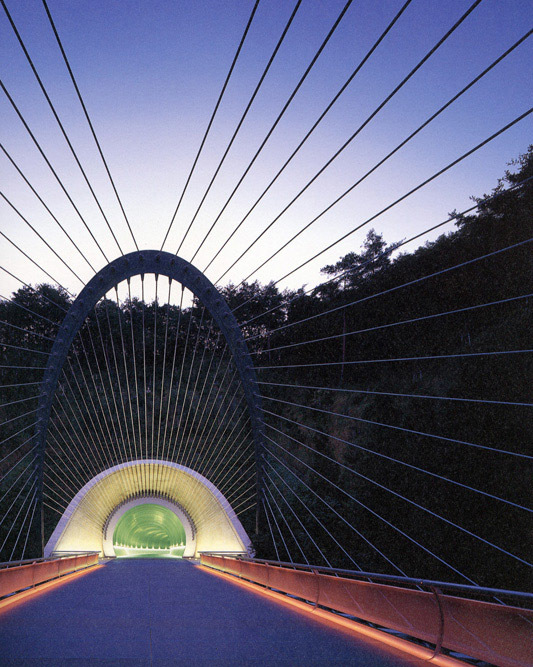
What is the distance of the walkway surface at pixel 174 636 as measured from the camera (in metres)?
3.16

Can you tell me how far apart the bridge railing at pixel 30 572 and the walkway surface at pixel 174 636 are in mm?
456

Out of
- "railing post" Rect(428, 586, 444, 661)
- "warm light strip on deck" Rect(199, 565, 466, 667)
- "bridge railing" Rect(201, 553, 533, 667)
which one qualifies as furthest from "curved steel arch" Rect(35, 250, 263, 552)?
"railing post" Rect(428, 586, 444, 661)

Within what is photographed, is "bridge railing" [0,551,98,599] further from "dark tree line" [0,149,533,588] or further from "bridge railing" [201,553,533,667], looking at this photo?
"dark tree line" [0,149,533,588]

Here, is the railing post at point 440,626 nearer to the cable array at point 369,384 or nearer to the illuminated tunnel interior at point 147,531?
the cable array at point 369,384

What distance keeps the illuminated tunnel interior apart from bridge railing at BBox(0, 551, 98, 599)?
81.4 ft

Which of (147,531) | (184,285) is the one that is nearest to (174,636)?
(184,285)

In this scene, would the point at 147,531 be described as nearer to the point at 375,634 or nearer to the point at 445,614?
the point at 375,634

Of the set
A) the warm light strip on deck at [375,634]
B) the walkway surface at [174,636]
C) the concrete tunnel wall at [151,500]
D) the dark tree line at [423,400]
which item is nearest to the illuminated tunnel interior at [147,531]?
the concrete tunnel wall at [151,500]

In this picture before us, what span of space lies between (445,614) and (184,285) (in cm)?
1118

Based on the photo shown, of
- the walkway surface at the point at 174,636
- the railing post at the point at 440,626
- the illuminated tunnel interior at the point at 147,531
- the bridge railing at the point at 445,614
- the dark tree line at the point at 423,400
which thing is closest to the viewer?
the bridge railing at the point at 445,614

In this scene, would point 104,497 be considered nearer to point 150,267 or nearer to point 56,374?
point 56,374

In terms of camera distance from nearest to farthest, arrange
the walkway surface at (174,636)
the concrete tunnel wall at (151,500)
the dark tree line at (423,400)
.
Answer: the walkway surface at (174,636) → the dark tree line at (423,400) → the concrete tunnel wall at (151,500)

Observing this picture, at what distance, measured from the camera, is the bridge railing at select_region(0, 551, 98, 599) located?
21.0 ft

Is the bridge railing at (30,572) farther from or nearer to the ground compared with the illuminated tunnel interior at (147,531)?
farther from the ground
